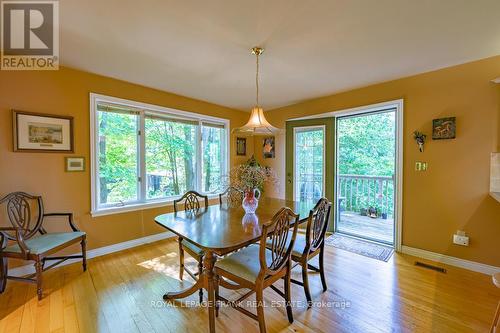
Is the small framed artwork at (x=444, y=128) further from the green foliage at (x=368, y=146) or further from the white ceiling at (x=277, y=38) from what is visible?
the green foliage at (x=368, y=146)

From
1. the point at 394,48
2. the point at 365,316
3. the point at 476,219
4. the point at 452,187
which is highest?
the point at 394,48

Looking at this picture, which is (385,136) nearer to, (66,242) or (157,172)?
(157,172)

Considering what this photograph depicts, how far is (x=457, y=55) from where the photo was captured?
93.0 inches

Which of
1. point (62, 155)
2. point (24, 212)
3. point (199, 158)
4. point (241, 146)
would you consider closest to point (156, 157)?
point (199, 158)

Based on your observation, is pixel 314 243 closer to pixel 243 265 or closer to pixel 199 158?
pixel 243 265

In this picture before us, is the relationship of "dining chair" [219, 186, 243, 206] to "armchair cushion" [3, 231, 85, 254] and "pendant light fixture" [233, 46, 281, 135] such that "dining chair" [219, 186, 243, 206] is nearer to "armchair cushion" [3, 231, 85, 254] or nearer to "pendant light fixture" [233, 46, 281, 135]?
"pendant light fixture" [233, 46, 281, 135]

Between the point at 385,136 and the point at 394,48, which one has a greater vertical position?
the point at 394,48

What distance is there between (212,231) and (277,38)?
1862 mm

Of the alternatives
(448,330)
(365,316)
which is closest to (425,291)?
(448,330)

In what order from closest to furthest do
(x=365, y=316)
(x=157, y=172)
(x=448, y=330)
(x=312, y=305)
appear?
(x=448, y=330) < (x=365, y=316) < (x=312, y=305) < (x=157, y=172)

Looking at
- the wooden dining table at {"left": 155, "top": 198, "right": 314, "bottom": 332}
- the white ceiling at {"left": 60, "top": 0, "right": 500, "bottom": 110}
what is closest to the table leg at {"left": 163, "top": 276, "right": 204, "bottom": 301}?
the wooden dining table at {"left": 155, "top": 198, "right": 314, "bottom": 332}

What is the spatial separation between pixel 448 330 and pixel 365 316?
1.88 ft

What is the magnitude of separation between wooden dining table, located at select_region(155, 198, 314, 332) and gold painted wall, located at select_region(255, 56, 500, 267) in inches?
67.0

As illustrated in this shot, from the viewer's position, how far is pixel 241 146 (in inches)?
190
